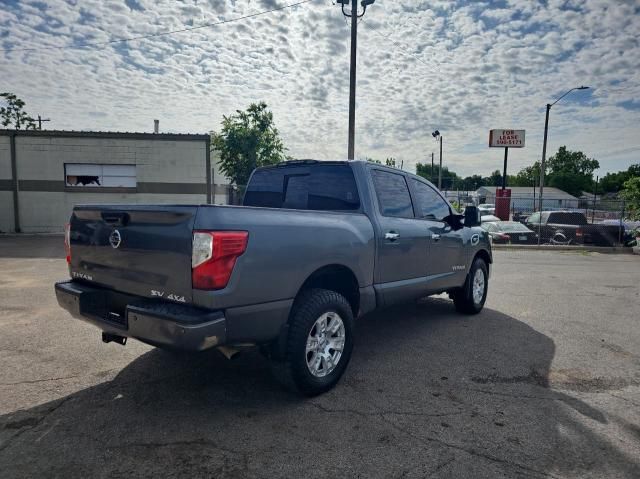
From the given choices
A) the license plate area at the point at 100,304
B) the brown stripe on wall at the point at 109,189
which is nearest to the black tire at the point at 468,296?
the license plate area at the point at 100,304

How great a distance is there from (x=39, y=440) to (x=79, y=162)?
60.7 feet

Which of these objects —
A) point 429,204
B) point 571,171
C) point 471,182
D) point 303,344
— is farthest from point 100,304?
point 471,182

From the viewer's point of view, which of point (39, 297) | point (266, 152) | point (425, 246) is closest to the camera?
point (425, 246)

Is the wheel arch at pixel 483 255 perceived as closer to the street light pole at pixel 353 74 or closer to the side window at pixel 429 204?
the side window at pixel 429 204

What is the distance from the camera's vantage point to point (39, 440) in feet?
8.98

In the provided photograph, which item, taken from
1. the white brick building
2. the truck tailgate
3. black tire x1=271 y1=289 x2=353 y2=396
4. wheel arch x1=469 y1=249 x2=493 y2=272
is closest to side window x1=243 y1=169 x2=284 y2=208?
black tire x1=271 y1=289 x2=353 y2=396

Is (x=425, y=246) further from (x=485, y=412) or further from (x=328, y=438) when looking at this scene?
(x=328, y=438)

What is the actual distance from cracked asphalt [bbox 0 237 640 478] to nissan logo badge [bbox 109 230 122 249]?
1.18 m

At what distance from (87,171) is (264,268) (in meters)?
→ 18.7

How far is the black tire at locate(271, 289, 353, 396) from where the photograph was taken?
3.15 meters

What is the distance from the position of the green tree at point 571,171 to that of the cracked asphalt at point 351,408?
11013cm

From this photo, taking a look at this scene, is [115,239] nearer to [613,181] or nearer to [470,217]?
[470,217]

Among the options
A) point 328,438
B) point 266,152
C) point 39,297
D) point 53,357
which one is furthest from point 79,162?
point 328,438

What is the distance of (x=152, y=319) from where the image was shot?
273 centimetres
